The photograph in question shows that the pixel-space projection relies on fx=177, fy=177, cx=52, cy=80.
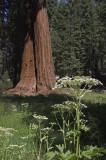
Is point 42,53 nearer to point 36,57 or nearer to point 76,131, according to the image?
point 36,57

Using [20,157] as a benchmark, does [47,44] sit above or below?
above

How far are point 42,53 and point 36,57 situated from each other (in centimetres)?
45

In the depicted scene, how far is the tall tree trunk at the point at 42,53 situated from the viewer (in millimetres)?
9875

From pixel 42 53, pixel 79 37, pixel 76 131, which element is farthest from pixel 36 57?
pixel 79 37

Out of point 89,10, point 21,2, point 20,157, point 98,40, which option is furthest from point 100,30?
point 20,157

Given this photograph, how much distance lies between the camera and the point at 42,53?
10.1 m

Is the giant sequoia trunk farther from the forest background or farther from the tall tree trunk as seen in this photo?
the forest background

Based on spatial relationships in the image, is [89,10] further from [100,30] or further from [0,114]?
[0,114]

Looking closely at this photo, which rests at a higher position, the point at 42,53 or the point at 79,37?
the point at 79,37

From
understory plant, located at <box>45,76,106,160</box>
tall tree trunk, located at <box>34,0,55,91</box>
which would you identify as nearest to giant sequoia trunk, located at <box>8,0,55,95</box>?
tall tree trunk, located at <box>34,0,55,91</box>

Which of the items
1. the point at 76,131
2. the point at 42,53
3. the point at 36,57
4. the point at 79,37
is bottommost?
the point at 76,131

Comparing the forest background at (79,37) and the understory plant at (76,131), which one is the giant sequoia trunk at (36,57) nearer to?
the understory plant at (76,131)

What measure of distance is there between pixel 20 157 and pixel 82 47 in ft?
103

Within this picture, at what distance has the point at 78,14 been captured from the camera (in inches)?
1390
